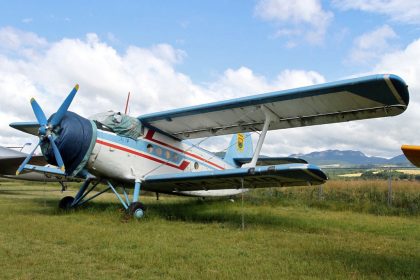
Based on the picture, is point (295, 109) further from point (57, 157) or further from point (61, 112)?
point (57, 157)

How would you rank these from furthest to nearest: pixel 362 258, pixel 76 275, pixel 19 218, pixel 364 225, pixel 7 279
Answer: pixel 364 225
pixel 19 218
pixel 362 258
pixel 76 275
pixel 7 279

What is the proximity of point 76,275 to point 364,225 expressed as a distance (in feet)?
23.1

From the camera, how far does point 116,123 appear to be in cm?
958

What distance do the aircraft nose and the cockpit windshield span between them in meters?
0.39

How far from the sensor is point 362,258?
502cm

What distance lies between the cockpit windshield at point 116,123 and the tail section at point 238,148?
460cm

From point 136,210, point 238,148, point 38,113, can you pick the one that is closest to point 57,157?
point 38,113

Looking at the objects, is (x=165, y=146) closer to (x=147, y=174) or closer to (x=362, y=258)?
(x=147, y=174)

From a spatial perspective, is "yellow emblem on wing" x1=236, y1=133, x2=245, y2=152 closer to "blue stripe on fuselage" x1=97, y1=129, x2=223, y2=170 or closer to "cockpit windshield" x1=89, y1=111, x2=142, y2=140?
"blue stripe on fuselage" x1=97, y1=129, x2=223, y2=170

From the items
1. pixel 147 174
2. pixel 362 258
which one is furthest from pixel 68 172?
pixel 362 258

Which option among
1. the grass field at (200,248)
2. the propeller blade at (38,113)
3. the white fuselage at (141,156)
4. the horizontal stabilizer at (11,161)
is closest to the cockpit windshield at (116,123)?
the white fuselage at (141,156)

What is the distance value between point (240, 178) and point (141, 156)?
9.12 ft

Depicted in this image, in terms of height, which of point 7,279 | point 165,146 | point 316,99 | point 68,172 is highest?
point 316,99

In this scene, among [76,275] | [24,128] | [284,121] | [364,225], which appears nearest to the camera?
[76,275]
